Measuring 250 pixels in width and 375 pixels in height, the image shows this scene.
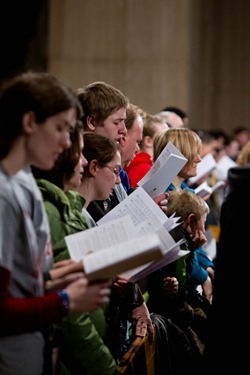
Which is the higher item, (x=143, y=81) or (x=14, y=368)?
(x=14, y=368)

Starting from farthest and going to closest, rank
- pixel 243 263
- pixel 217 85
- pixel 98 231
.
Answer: pixel 217 85
pixel 243 263
pixel 98 231

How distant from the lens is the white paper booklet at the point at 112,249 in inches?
116

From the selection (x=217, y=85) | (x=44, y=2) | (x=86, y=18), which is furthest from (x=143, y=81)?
(x=217, y=85)

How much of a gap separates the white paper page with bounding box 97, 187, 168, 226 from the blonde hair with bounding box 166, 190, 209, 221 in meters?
0.96

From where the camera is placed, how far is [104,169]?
4.11 meters

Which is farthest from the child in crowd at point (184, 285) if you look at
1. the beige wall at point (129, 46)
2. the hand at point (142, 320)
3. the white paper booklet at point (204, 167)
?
the beige wall at point (129, 46)

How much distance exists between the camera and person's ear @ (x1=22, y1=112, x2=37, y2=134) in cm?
292

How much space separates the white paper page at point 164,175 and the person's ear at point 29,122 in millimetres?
2035

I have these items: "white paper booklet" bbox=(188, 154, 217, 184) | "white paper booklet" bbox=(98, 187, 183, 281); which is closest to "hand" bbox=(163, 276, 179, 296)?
"white paper booklet" bbox=(98, 187, 183, 281)

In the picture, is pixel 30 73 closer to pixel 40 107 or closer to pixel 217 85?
pixel 40 107

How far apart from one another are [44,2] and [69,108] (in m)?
12.6

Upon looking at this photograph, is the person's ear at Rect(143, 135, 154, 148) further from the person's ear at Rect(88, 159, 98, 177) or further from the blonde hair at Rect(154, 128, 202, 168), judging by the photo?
the person's ear at Rect(88, 159, 98, 177)

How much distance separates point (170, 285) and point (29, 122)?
2.06 m

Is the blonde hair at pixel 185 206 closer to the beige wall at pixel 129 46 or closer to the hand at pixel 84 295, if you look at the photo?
the hand at pixel 84 295
